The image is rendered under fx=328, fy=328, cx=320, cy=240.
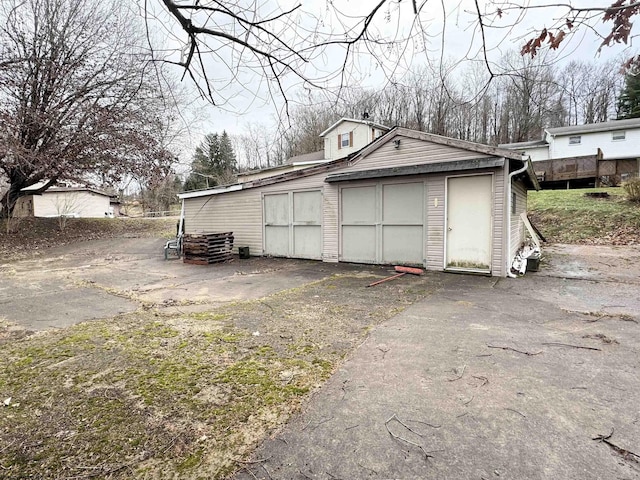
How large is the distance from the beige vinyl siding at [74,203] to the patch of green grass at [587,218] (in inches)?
1122

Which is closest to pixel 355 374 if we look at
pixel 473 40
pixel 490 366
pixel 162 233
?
pixel 490 366

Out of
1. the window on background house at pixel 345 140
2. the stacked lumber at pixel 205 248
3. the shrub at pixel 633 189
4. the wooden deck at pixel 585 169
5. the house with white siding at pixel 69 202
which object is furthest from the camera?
the house with white siding at pixel 69 202

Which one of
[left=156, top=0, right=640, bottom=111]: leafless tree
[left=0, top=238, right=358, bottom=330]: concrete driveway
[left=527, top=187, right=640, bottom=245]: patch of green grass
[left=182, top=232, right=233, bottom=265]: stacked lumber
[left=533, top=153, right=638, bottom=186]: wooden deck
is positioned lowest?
[left=0, top=238, right=358, bottom=330]: concrete driveway

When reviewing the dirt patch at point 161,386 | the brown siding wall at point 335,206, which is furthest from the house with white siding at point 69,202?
the dirt patch at point 161,386

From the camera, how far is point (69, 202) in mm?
24719

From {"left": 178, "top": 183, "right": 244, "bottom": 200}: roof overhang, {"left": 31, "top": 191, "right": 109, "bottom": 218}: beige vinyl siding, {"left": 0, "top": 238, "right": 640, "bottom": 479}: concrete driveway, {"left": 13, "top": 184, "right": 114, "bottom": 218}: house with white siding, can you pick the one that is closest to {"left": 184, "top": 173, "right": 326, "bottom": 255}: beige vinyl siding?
{"left": 178, "top": 183, "right": 244, "bottom": 200}: roof overhang

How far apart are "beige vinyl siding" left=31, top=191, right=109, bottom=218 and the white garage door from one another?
2066 cm

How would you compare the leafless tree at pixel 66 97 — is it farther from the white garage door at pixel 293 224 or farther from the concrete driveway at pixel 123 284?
the white garage door at pixel 293 224

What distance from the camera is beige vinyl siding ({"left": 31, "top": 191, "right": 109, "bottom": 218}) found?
25.5 m

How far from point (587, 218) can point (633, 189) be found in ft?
6.03

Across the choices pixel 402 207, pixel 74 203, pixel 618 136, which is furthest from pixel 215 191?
pixel 618 136

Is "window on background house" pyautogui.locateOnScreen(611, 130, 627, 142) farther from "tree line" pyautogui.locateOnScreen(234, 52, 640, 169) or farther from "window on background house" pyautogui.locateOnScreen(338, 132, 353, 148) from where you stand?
"tree line" pyautogui.locateOnScreen(234, 52, 640, 169)

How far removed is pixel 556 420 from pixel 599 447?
24 centimetres

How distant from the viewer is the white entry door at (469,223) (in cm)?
670
